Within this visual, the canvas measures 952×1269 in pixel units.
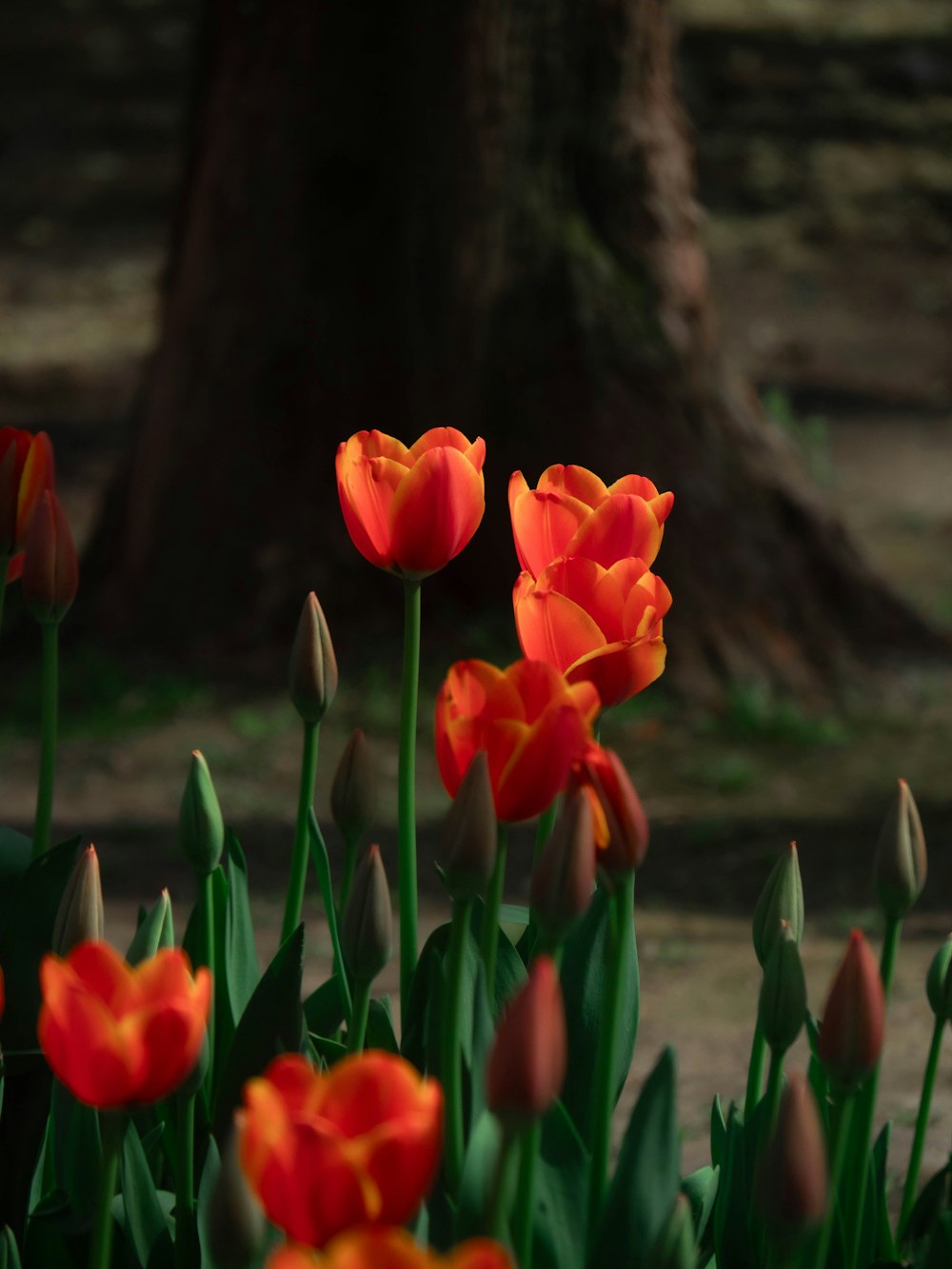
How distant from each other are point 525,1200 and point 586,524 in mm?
544

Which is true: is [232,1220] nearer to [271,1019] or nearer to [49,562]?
[271,1019]

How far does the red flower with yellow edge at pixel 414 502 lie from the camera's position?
1.46 meters

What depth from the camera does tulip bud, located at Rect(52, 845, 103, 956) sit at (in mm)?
1312

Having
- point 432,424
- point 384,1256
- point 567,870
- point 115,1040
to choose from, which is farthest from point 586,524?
point 432,424

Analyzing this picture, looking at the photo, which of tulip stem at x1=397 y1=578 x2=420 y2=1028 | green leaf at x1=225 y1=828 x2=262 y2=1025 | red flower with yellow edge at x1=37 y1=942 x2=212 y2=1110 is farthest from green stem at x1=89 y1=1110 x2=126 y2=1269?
green leaf at x1=225 y1=828 x2=262 y2=1025

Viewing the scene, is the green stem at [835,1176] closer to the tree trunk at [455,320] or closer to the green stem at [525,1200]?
the green stem at [525,1200]

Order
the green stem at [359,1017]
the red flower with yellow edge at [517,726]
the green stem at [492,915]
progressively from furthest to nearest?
1. the green stem at [359,1017]
2. the green stem at [492,915]
3. the red flower with yellow edge at [517,726]

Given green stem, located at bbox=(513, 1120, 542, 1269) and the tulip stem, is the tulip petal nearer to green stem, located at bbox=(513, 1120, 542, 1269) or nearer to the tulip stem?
the tulip stem

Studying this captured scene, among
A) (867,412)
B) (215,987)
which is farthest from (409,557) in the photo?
(867,412)

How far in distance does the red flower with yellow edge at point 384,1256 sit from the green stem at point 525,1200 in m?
0.26

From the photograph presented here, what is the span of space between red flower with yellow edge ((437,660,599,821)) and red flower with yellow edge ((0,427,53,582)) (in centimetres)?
61

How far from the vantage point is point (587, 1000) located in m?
1.54

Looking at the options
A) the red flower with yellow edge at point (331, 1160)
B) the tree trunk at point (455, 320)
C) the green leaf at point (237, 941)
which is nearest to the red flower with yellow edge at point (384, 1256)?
the red flower with yellow edge at point (331, 1160)

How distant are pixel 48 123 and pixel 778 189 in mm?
5268
